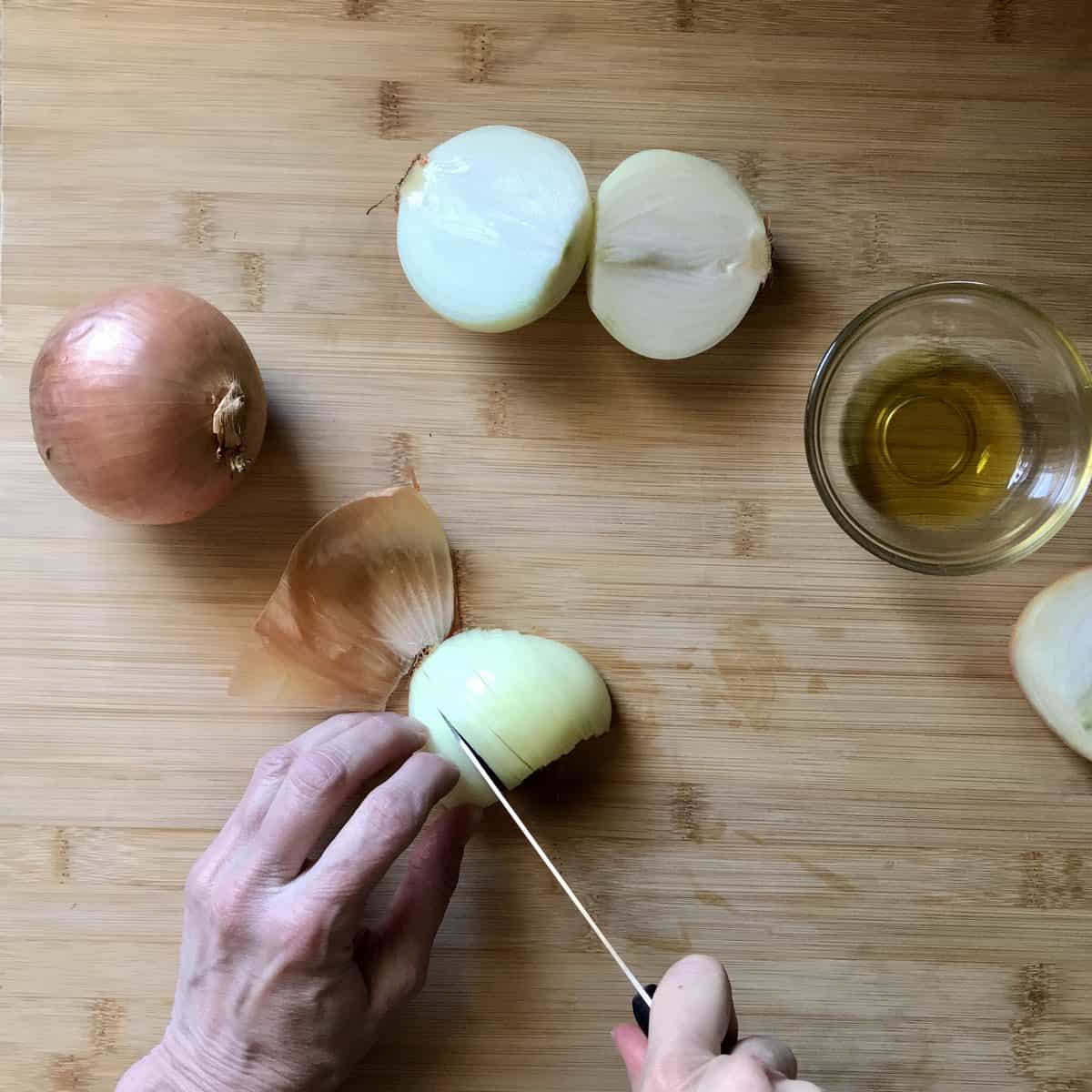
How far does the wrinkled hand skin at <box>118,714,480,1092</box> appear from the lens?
93 centimetres

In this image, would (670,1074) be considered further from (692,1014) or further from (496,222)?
(496,222)

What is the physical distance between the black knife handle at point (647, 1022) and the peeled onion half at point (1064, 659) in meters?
0.45

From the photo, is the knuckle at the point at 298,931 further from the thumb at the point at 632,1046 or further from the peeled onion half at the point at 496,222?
the peeled onion half at the point at 496,222

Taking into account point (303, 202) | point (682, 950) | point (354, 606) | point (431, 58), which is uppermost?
point (431, 58)

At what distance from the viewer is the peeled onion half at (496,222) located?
0.99 meters

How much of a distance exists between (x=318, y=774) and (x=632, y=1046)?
0.38m

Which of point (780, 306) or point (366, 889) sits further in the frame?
point (780, 306)

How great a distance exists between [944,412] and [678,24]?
0.48 meters

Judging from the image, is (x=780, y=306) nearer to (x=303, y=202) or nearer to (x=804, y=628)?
(x=804, y=628)

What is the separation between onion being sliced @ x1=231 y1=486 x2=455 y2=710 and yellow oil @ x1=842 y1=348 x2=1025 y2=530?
0.44 meters

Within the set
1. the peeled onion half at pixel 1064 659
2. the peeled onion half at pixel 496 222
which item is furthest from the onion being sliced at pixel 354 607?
Result: the peeled onion half at pixel 1064 659

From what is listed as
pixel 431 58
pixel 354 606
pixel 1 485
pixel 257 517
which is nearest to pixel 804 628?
pixel 354 606

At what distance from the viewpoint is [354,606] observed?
1073mm

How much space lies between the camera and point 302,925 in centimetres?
92
